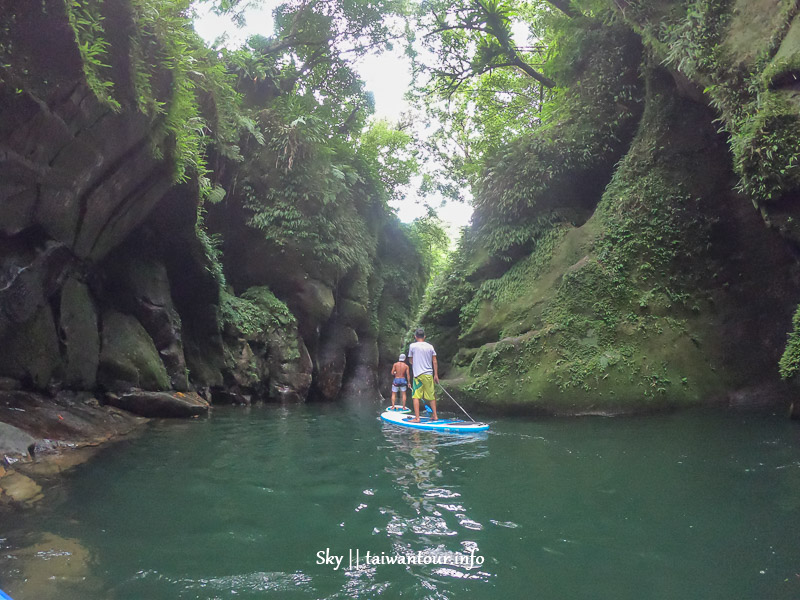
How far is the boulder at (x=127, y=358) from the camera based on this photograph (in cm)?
825

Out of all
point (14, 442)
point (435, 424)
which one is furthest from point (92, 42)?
point (435, 424)

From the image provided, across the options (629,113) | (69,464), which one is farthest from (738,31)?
(69,464)

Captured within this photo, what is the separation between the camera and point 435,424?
8.27m

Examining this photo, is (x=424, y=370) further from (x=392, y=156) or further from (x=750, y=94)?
(x=392, y=156)

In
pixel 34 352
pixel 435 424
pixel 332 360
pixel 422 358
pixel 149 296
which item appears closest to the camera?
pixel 34 352

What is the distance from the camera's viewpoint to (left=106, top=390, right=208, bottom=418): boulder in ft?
26.8

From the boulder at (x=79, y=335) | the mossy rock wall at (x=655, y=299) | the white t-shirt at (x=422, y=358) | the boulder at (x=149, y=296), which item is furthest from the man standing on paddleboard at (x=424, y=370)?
the boulder at (x=79, y=335)

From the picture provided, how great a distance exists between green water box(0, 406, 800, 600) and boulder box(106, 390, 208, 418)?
93.2 inches

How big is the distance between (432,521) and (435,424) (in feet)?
15.8

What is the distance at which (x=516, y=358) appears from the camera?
388 inches

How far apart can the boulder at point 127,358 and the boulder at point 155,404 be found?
23 cm

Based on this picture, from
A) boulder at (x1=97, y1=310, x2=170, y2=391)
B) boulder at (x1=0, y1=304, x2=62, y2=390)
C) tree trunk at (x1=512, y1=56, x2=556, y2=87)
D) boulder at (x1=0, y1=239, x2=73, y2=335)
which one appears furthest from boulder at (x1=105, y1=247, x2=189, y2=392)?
tree trunk at (x1=512, y1=56, x2=556, y2=87)

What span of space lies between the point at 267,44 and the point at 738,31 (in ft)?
45.6

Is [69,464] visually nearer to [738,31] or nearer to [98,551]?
[98,551]
